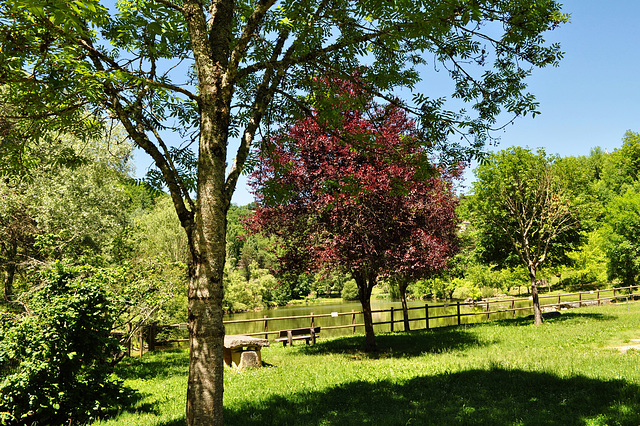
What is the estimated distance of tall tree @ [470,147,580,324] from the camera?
53.2 ft

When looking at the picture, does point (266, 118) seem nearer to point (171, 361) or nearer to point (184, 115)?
point (184, 115)

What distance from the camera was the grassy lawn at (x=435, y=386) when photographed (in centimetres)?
547

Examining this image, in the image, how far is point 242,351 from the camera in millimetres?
11148

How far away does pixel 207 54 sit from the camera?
13.1 ft

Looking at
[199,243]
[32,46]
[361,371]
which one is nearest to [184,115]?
[32,46]

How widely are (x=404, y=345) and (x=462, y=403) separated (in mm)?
6907

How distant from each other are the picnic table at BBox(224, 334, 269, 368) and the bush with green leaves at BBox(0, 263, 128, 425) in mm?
4386

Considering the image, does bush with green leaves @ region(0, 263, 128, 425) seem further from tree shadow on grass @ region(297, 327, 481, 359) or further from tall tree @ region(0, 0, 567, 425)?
tree shadow on grass @ region(297, 327, 481, 359)

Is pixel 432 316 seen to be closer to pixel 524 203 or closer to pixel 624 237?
pixel 524 203

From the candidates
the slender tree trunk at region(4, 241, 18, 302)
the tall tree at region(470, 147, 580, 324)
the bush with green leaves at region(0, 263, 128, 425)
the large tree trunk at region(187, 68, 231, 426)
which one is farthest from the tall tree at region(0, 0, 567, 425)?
the tall tree at region(470, 147, 580, 324)

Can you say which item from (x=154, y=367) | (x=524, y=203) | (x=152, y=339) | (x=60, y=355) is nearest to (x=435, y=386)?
(x=60, y=355)

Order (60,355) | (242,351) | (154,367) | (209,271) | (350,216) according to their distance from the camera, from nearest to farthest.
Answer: (209,271) < (60,355) < (350,216) < (242,351) < (154,367)

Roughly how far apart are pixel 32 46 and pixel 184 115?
8.04 ft

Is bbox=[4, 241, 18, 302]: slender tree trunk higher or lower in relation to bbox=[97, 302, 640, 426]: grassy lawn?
higher
